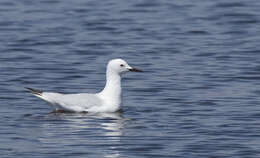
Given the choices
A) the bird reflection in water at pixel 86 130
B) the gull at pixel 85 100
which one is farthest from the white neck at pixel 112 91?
the bird reflection in water at pixel 86 130

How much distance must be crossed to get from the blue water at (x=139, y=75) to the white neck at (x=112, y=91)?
30cm

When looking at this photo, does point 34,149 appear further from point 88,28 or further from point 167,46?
point 88,28

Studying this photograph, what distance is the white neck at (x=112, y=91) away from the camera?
56.3 feet

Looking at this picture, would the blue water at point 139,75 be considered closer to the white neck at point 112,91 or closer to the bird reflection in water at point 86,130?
the bird reflection in water at point 86,130

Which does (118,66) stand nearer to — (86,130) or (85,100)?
(85,100)

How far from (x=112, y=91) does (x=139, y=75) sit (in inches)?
148

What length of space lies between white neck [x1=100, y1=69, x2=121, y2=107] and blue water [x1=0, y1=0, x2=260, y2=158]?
30cm

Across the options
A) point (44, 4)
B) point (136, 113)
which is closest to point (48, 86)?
point (136, 113)

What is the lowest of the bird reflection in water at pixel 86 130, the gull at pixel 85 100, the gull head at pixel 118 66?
the bird reflection in water at pixel 86 130

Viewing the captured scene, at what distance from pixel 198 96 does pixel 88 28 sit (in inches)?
379

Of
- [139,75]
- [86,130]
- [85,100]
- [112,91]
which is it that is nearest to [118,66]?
[112,91]

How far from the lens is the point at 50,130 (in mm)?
15305

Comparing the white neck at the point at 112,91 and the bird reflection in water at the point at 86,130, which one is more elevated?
the white neck at the point at 112,91

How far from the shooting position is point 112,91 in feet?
57.0
